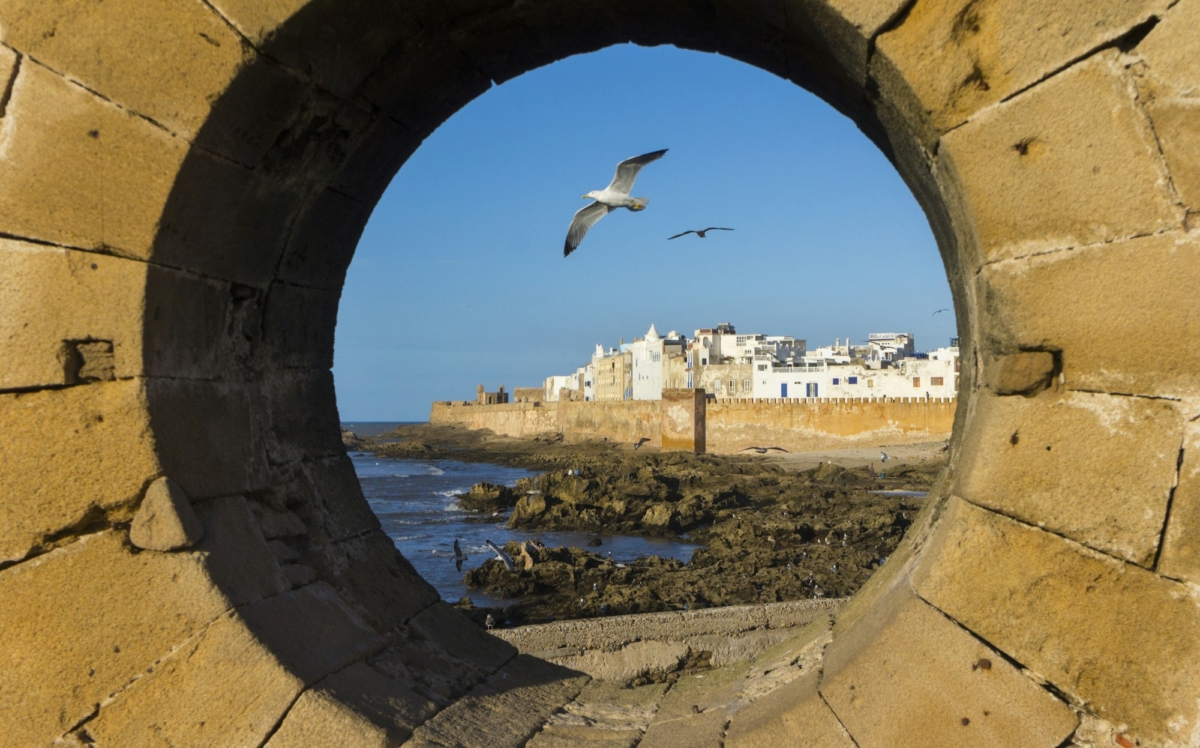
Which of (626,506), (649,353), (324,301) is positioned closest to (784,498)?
(626,506)

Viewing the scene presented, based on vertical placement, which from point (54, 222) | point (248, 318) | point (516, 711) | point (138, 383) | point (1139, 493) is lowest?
point (516, 711)

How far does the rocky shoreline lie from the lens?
39.3 ft

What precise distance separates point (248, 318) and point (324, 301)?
519mm

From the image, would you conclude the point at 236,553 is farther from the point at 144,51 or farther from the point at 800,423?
the point at 800,423

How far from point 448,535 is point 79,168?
72.1 feet

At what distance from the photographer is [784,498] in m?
26.8

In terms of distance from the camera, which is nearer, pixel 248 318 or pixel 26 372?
pixel 26 372

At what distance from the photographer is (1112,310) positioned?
206cm

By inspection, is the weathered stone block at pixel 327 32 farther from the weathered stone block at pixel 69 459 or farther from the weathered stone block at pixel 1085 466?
the weathered stone block at pixel 1085 466

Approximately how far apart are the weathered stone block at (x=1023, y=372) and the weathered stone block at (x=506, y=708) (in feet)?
5.69

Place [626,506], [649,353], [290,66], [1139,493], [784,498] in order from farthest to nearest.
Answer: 1. [649,353]
2. [784,498]
3. [626,506]
4. [290,66]
5. [1139,493]

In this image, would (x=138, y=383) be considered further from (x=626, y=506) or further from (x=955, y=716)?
(x=626, y=506)

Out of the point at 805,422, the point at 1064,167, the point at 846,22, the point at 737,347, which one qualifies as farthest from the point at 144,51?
the point at 737,347

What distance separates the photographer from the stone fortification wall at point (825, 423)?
43.7 metres
